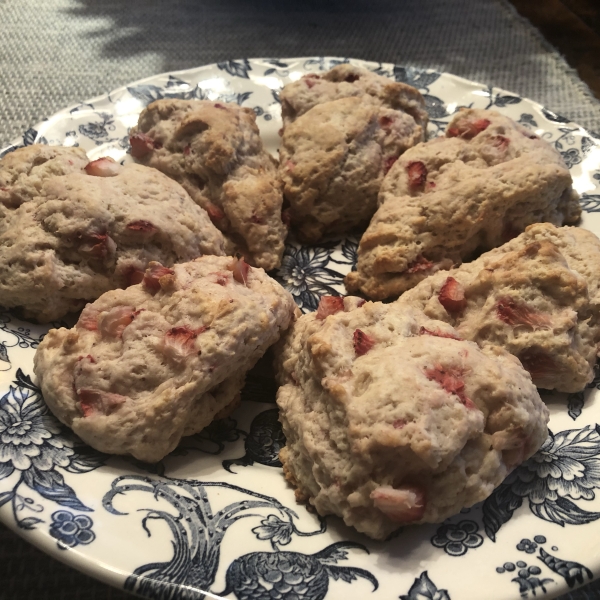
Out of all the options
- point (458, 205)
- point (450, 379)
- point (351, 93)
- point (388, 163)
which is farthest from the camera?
point (351, 93)

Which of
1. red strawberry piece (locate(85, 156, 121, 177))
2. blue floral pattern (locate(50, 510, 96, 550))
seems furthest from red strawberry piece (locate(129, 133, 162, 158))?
blue floral pattern (locate(50, 510, 96, 550))

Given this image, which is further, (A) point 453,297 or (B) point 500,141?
(B) point 500,141

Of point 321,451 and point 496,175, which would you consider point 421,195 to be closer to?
point 496,175

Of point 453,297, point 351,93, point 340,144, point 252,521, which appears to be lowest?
point 252,521

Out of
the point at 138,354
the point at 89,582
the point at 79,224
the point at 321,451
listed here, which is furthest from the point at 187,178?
the point at 89,582

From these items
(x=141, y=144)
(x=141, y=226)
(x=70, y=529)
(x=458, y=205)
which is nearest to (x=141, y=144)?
(x=141, y=144)

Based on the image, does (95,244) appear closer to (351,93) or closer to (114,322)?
(114,322)

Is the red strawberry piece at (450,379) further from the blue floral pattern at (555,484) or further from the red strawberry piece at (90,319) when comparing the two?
the red strawberry piece at (90,319)
